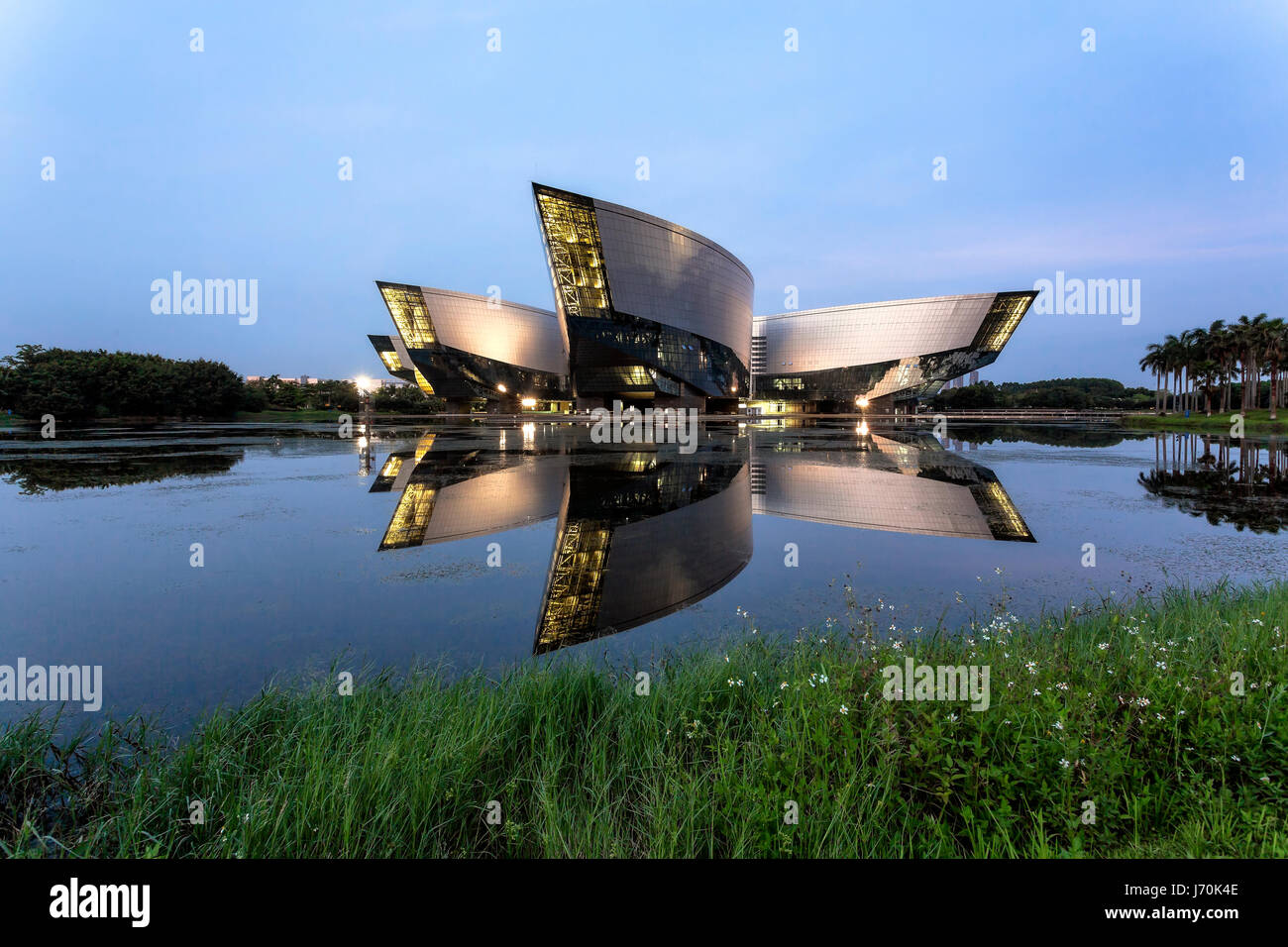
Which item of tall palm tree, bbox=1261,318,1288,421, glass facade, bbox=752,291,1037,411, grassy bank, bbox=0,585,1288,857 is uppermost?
glass facade, bbox=752,291,1037,411

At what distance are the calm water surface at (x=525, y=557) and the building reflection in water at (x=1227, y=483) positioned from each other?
0.13m

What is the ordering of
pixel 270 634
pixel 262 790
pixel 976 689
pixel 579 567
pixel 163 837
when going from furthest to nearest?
1. pixel 579 567
2. pixel 270 634
3. pixel 976 689
4. pixel 262 790
5. pixel 163 837

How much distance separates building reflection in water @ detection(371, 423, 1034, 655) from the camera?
7641 millimetres

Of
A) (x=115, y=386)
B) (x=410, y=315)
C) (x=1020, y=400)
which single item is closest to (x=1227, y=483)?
(x=115, y=386)

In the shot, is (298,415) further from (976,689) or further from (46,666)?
→ (976,689)

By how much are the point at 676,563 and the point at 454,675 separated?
432cm

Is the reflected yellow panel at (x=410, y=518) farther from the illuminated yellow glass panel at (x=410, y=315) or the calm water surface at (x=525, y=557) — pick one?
the illuminated yellow glass panel at (x=410, y=315)

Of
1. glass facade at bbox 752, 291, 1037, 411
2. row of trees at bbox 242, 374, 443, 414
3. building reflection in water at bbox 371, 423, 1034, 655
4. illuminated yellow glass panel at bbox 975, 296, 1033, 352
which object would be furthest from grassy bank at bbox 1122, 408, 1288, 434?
row of trees at bbox 242, 374, 443, 414

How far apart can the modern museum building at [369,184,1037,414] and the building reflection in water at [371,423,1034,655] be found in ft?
141

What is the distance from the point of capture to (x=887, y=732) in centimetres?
360

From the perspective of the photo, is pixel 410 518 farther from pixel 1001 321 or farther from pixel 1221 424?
pixel 1001 321

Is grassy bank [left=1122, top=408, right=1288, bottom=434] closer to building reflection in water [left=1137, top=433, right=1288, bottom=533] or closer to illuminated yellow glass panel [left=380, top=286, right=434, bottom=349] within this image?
building reflection in water [left=1137, top=433, right=1288, bottom=533]
